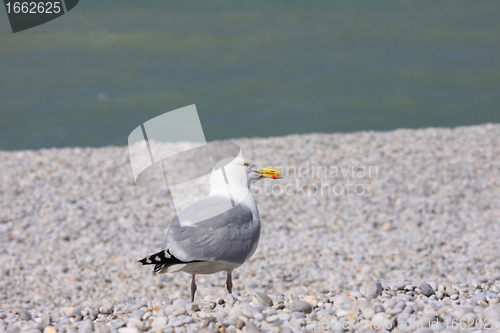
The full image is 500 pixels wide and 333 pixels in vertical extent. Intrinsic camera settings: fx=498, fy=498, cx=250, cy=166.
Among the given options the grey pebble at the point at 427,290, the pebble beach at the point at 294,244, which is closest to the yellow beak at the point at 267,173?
the pebble beach at the point at 294,244

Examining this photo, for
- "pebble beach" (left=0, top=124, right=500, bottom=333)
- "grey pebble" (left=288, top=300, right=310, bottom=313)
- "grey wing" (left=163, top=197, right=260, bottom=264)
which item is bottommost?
"pebble beach" (left=0, top=124, right=500, bottom=333)

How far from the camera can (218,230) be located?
11.4 feet

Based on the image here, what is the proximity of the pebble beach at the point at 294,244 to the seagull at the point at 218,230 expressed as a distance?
1.06 feet

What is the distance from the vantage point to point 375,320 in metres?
3.09

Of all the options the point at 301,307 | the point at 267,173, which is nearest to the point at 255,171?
the point at 267,173

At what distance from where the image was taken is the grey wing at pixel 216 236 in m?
3.35

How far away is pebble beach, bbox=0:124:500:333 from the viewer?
10.7ft

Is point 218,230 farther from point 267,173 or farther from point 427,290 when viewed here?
point 427,290

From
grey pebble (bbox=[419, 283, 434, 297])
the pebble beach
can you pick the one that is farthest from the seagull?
grey pebble (bbox=[419, 283, 434, 297])

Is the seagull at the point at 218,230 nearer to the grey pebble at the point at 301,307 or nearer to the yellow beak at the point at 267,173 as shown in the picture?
the yellow beak at the point at 267,173

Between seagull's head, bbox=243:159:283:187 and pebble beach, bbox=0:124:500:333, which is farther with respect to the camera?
seagull's head, bbox=243:159:283:187

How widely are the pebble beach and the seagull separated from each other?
32 cm

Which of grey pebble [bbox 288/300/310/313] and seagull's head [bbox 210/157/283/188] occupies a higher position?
seagull's head [bbox 210/157/283/188]

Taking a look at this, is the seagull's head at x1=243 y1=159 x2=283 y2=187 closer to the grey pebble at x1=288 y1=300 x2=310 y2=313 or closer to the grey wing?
the grey wing
